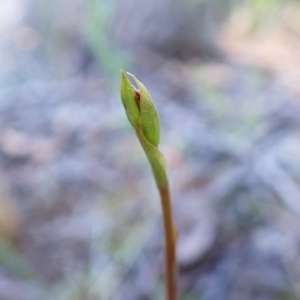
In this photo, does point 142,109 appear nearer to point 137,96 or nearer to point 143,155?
point 137,96

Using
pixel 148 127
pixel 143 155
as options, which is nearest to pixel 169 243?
pixel 148 127

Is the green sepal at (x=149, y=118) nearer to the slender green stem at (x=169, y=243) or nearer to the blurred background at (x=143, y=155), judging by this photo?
the slender green stem at (x=169, y=243)

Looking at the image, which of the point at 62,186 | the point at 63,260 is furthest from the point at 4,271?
the point at 62,186

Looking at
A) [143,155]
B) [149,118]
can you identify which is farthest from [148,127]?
[143,155]

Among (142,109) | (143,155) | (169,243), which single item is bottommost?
(143,155)

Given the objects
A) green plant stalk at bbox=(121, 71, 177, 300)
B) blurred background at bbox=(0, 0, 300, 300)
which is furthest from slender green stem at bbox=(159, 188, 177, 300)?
blurred background at bbox=(0, 0, 300, 300)

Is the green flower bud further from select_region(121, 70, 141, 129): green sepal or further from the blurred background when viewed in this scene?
the blurred background

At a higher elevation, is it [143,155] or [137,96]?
[137,96]

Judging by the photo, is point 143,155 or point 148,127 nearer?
point 148,127
